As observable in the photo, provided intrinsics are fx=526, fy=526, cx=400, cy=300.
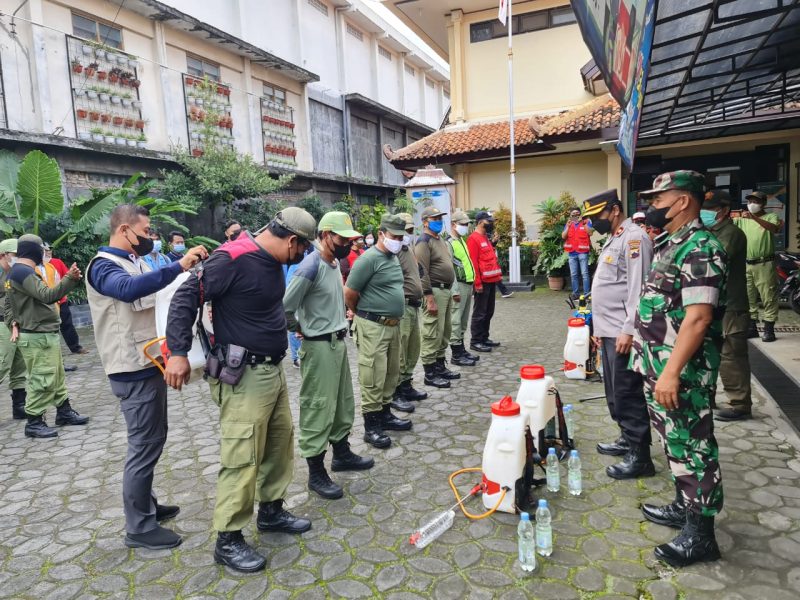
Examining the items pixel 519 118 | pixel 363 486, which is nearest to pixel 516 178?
pixel 519 118

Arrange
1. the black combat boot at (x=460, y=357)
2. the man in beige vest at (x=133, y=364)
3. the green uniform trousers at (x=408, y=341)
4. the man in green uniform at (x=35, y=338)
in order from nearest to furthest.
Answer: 1. the man in beige vest at (x=133, y=364)
2. the man in green uniform at (x=35, y=338)
3. the green uniform trousers at (x=408, y=341)
4. the black combat boot at (x=460, y=357)

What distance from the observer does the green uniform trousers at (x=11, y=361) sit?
555 cm

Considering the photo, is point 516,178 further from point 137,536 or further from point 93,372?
point 137,536

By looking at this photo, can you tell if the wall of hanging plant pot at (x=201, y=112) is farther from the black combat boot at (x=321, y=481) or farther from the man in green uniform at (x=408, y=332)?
the black combat boot at (x=321, y=481)

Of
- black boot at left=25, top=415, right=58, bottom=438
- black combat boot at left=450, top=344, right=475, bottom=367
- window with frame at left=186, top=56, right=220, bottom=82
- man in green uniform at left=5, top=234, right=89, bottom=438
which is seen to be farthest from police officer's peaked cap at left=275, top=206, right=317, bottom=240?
window with frame at left=186, top=56, right=220, bottom=82

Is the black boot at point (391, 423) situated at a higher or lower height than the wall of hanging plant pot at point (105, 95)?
lower

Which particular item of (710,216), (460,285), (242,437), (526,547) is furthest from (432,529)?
(460,285)

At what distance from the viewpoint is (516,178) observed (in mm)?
15703

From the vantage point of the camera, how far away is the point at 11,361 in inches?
222

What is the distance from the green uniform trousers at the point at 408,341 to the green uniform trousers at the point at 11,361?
4.02m

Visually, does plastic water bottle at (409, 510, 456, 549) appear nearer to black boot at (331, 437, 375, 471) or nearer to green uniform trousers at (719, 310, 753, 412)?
black boot at (331, 437, 375, 471)

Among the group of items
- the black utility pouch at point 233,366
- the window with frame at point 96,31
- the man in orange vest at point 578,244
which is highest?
the window with frame at point 96,31

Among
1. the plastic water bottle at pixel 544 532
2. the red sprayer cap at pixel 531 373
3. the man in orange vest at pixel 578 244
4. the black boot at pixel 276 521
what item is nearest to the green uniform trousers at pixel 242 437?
the black boot at pixel 276 521

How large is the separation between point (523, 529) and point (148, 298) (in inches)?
102
